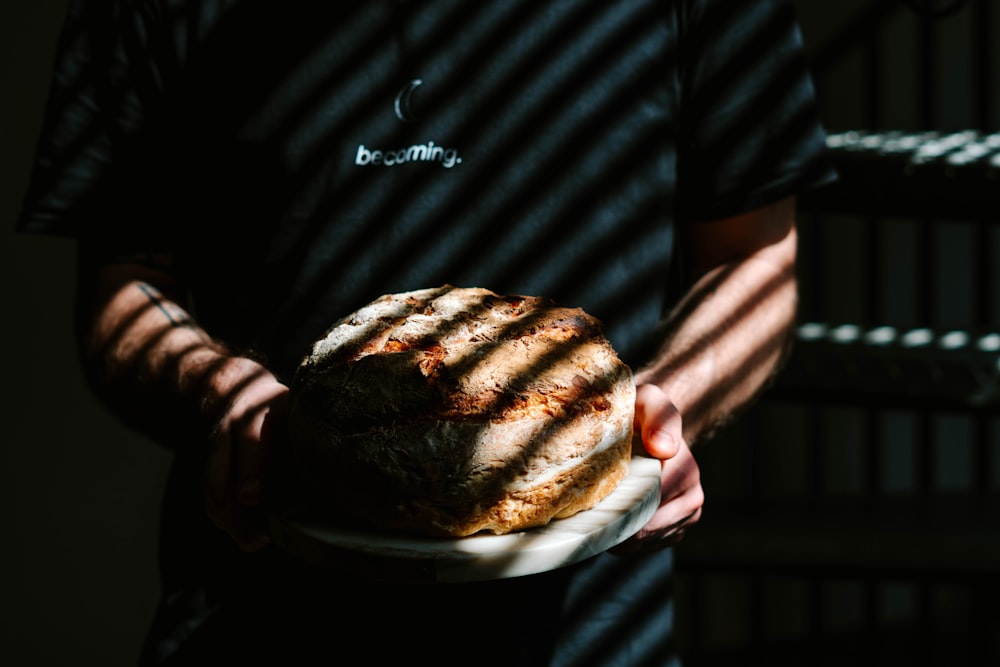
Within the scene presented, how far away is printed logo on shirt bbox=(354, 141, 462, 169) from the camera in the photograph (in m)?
1.27

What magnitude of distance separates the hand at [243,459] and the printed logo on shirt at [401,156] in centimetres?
36

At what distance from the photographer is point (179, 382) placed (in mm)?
1222

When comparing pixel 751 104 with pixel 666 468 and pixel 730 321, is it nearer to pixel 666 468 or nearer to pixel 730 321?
pixel 730 321

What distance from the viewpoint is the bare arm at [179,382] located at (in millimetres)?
1025

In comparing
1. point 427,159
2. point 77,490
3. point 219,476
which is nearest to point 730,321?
point 427,159

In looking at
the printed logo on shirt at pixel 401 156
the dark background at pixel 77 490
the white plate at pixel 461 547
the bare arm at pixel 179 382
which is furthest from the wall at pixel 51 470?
the white plate at pixel 461 547

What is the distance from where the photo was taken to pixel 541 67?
1293 millimetres

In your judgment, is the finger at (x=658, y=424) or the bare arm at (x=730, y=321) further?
the bare arm at (x=730, y=321)

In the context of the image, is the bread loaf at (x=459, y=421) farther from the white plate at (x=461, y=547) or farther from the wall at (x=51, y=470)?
the wall at (x=51, y=470)

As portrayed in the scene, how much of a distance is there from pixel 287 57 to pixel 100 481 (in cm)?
169

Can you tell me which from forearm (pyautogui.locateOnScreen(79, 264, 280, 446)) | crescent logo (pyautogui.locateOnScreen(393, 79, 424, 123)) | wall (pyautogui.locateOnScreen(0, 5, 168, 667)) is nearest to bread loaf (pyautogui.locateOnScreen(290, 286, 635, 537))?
forearm (pyautogui.locateOnScreen(79, 264, 280, 446))

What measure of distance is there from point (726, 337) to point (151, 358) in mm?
794

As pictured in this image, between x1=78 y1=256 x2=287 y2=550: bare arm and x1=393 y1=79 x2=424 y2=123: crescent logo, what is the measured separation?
39cm

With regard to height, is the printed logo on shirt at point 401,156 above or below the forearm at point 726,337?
above
